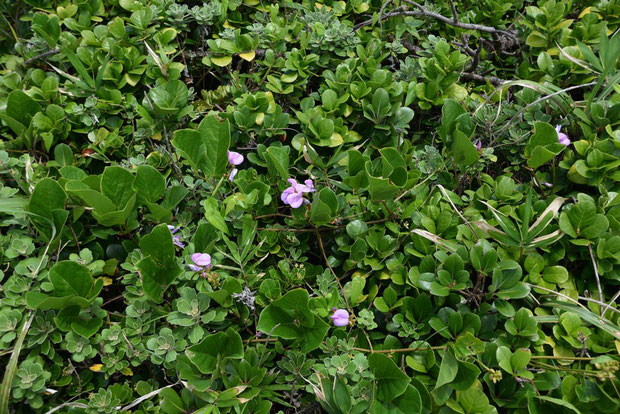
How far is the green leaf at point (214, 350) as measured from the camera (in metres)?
1.43

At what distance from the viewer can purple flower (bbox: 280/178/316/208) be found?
1.74 metres

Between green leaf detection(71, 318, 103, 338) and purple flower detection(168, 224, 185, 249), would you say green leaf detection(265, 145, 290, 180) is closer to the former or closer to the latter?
purple flower detection(168, 224, 185, 249)

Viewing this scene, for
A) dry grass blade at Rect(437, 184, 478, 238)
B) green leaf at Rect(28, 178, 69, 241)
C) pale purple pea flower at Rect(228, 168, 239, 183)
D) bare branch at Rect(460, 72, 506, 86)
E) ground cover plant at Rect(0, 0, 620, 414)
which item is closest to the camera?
ground cover plant at Rect(0, 0, 620, 414)

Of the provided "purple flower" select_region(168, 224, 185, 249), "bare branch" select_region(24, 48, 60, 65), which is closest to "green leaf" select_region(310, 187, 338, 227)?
"purple flower" select_region(168, 224, 185, 249)

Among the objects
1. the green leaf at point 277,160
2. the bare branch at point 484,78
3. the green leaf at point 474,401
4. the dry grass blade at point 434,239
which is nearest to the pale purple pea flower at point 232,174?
the green leaf at point 277,160

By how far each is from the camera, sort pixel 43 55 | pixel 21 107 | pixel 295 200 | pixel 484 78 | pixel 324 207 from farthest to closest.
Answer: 1. pixel 484 78
2. pixel 43 55
3. pixel 21 107
4. pixel 295 200
5. pixel 324 207

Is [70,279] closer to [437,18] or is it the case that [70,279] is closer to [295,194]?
[295,194]

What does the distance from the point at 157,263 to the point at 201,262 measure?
0.13 m

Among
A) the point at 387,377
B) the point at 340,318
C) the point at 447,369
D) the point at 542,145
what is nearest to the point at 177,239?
the point at 340,318

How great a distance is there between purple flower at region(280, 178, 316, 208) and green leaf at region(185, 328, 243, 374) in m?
0.49

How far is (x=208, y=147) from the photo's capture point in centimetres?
177

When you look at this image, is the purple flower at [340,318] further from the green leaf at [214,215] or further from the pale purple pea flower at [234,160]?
the pale purple pea flower at [234,160]

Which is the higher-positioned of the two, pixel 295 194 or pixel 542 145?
pixel 542 145

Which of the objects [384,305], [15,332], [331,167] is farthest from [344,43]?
[15,332]
